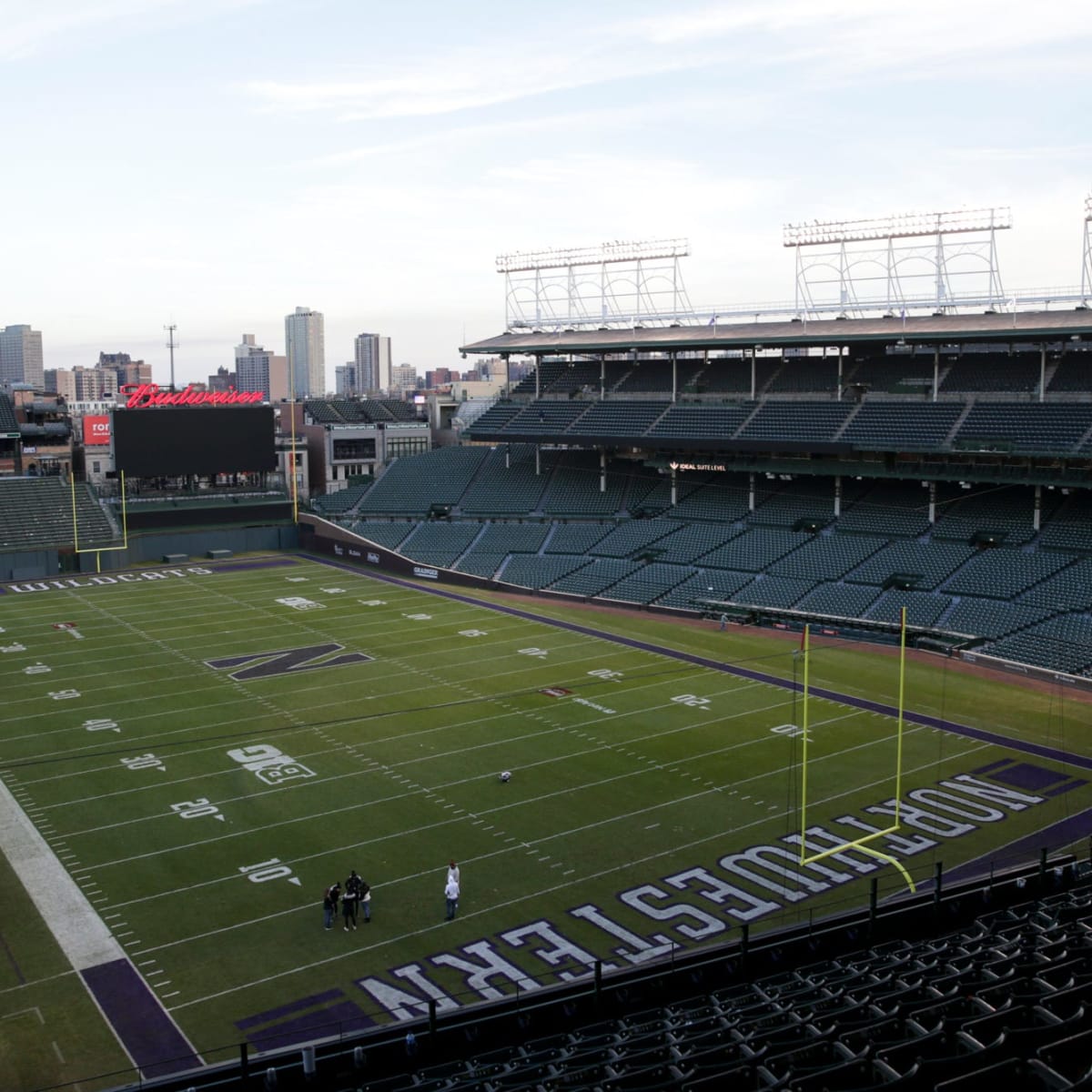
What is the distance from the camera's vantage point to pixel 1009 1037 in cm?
970

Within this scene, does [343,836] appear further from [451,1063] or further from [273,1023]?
[451,1063]

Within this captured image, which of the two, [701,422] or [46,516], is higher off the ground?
[701,422]

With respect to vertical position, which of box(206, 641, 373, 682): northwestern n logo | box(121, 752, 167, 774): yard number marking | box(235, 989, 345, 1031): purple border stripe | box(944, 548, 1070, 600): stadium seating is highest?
box(944, 548, 1070, 600): stadium seating

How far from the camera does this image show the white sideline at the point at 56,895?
18.0m

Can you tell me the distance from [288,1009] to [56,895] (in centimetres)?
640

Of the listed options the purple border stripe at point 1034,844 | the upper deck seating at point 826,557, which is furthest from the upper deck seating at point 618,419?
the purple border stripe at point 1034,844

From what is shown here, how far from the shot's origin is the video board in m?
62.1

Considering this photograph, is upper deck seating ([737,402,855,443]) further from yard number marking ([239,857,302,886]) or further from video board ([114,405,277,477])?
yard number marking ([239,857,302,886])

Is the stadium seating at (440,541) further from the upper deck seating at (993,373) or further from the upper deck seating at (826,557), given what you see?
the upper deck seating at (993,373)

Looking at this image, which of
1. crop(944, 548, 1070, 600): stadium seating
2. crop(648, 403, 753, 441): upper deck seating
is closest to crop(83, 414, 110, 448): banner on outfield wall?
crop(648, 403, 753, 441): upper deck seating

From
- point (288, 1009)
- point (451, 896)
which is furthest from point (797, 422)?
point (288, 1009)

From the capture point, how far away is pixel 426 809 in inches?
946

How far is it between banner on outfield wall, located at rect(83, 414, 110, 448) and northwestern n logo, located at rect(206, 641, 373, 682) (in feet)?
111

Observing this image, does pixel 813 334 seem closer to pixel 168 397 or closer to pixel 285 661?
pixel 285 661
